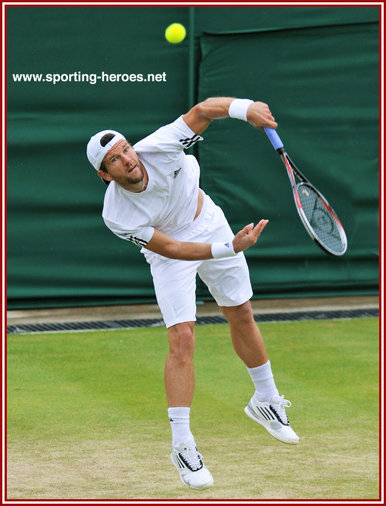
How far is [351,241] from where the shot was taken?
8742 mm

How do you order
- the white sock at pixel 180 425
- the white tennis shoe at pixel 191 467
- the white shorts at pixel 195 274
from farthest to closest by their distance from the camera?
1. the white shorts at pixel 195 274
2. the white sock at pixel 180 425
3. the white tennis shoe at pixel 191 467

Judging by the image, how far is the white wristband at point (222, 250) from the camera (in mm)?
4871

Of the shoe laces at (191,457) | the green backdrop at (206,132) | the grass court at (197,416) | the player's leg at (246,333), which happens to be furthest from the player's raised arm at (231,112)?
the green backdrop at (206,132)

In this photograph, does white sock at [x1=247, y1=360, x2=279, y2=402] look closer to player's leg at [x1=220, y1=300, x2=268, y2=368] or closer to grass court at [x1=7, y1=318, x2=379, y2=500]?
player's leg at [x1=220, y1=300, x2=268, y2=368]

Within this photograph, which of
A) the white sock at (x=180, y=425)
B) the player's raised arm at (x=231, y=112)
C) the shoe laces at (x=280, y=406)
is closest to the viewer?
the player's raised arm at (x=231, y=112)

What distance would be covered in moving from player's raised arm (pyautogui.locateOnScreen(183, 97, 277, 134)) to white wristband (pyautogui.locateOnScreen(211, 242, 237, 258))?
556 millimetres

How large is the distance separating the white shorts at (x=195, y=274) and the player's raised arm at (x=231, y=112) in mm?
578

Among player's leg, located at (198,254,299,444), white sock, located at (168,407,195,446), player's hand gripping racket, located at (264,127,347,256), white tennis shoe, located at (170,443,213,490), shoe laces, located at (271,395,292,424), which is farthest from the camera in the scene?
shoe laces, located at (271,395,292,424)

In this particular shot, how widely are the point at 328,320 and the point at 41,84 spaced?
2965 millimetres

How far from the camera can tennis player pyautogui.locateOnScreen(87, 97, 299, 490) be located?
4.80 m

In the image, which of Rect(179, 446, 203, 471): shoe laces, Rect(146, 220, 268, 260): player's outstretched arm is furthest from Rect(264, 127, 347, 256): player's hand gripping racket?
Rect(179, 446, 203, 471): shoe laces

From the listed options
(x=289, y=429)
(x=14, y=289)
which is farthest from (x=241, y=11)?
(x=289, y=429)

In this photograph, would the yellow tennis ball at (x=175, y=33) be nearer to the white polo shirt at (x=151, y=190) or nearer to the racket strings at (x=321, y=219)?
the racket strings at (x=321, y=219)

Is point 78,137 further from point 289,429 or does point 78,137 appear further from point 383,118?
point 289,429
